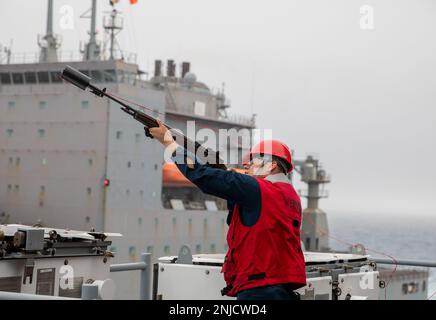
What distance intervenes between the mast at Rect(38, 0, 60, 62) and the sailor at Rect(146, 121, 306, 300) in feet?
131

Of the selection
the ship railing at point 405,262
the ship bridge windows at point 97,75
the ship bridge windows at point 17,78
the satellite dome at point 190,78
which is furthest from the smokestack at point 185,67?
the ship railing at point 405,262

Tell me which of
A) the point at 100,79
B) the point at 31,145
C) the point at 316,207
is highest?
the point at 100,79

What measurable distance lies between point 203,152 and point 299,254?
822mm

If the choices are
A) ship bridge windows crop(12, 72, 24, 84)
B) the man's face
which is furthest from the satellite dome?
the man's face

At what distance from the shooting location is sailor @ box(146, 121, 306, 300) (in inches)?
160

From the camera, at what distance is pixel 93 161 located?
3759 centimetres

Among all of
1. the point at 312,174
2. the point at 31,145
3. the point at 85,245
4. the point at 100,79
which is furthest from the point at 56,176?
the point at 85,245

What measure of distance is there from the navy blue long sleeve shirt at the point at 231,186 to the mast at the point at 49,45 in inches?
1574

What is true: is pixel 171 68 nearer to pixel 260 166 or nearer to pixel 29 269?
pixel 29 269

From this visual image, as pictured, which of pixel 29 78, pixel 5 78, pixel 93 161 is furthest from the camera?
pixel 5 78

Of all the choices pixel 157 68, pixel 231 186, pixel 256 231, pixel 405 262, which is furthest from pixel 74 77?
pixel 157 68

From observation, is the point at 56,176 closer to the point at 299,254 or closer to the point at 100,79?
the point at 100,79

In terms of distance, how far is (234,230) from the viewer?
168 inches

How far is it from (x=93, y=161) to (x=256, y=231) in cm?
3406
